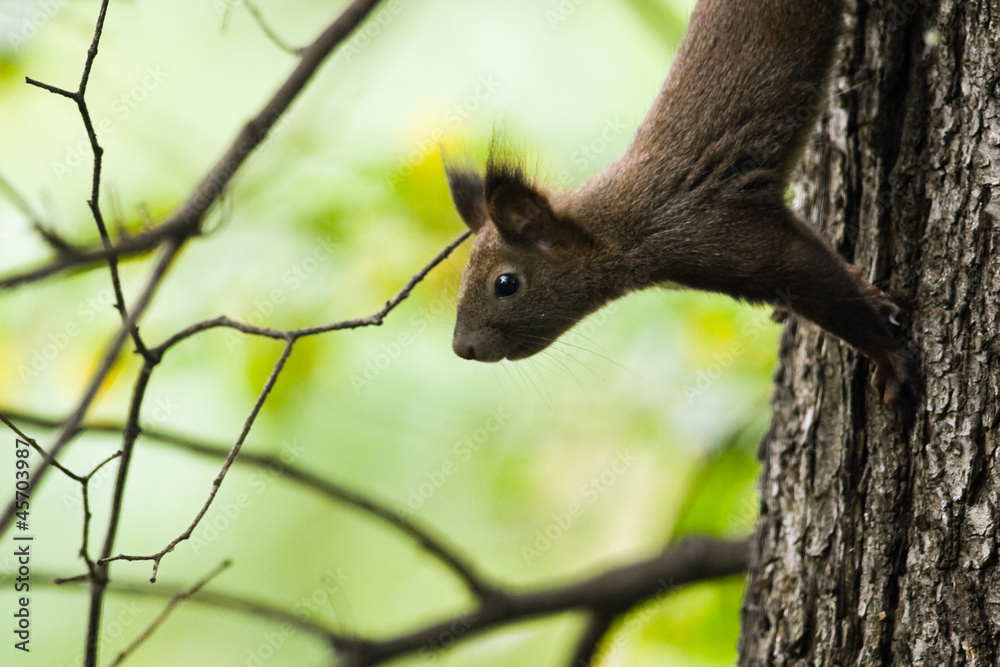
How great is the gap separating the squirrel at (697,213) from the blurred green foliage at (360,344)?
53cm

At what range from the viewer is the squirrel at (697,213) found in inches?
110

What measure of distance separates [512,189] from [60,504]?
13.2 feet

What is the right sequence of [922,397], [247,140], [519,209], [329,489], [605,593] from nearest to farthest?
[922,397], [247,140], [519,209], [329,489], [605,593]

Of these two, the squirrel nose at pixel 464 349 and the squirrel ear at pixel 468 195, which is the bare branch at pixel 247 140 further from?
the squirrel nose at pixel 464 349

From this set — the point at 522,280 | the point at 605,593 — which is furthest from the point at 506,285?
the point at 605,593

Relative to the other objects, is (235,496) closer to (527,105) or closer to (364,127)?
(364,127)

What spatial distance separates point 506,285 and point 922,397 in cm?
126

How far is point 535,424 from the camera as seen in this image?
534cm

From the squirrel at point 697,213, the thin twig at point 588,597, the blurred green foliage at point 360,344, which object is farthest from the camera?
the blurred green foliage at point 360,344

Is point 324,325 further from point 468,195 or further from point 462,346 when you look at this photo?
point 468,195

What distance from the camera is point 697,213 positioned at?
114 inches

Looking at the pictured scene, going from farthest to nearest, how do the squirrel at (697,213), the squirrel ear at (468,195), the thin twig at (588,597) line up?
the thin twig at (588,597) < the squirrel ear at (468,195) < the squirrel at (697,213)

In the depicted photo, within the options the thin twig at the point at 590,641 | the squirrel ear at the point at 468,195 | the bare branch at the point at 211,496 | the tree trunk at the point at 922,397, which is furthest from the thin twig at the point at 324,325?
the thin twig at the point at 590,641

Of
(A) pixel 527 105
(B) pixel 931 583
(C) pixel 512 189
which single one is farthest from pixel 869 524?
(A) pixel 527 105
